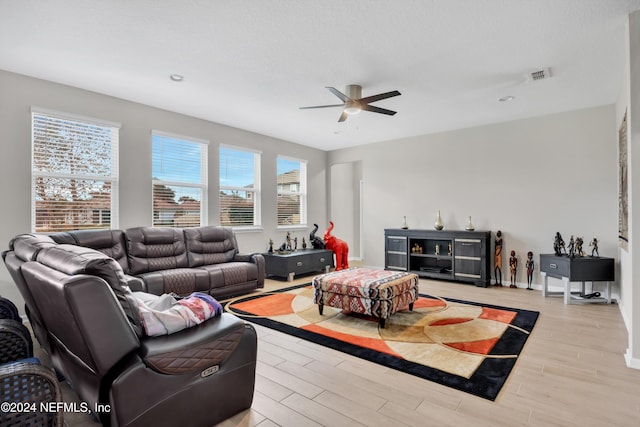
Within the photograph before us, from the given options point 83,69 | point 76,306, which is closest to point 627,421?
point 76,306

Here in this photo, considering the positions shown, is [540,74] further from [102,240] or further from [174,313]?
[102,240]

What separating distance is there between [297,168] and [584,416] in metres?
6.53

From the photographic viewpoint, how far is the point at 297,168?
7758 millimetres

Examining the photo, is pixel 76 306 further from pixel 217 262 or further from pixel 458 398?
pixel 217 262

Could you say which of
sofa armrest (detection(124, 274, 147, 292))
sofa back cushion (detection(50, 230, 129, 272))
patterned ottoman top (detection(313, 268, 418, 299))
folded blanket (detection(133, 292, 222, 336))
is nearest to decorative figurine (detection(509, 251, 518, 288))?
patterned ottoman top (detection(313, 268, 418, 299))

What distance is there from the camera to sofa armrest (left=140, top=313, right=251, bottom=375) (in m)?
1.66

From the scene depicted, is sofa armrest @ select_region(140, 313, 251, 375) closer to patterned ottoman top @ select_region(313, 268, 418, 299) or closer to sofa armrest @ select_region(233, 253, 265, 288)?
patterned ottoman top @ select_region(313, 268, 418, 299)

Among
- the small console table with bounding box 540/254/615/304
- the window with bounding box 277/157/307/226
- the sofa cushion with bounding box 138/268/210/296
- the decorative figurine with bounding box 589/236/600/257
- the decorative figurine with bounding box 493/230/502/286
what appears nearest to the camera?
the sofa cushion with bounding box 138/268/210/296

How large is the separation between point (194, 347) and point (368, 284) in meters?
2.10

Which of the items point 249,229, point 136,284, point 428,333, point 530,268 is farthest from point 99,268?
point 530,268

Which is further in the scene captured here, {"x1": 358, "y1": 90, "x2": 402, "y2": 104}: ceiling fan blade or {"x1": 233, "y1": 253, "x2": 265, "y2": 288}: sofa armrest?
{"x1": 233, "y1": 253, "x2": 265, "y2": 288}: sofa armrest

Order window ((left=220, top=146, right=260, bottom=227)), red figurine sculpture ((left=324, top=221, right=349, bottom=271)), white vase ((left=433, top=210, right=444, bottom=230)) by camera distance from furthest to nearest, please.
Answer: red figurine sculpture ((left=324, top=221, right=349, bottom=271)) → white vase ((left=433, top=210, right=444, bottom=230)) → window ((left=220, top=146, right=260, bottom=227))

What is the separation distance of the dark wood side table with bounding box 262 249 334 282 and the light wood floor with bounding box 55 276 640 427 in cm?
256

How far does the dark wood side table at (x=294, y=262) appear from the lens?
5.82 meters
